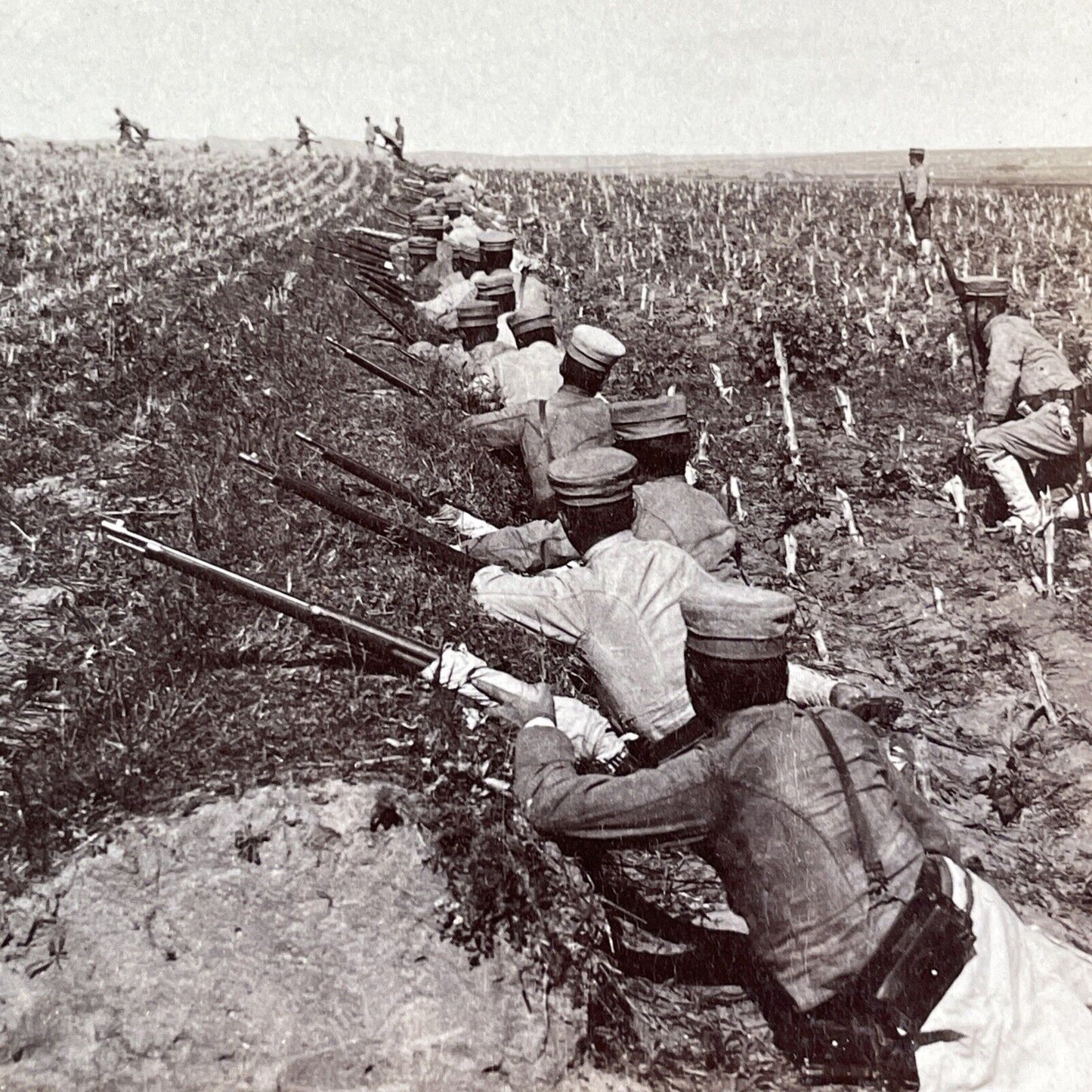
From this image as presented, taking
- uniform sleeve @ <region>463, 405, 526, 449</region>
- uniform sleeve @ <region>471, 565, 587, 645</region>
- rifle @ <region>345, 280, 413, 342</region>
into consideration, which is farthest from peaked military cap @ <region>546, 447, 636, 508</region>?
rifle @ <region>345, 280, 413, 342</region>

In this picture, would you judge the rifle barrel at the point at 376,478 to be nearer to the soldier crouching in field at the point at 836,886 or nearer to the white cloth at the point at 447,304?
the soldier crouching in field at the point at 836,886

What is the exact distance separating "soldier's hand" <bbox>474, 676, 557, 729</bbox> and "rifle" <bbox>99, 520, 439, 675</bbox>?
11.8 inches

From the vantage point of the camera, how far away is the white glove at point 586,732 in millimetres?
3178

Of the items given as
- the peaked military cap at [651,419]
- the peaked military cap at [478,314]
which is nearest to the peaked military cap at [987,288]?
the peaked military cap at [651,419]

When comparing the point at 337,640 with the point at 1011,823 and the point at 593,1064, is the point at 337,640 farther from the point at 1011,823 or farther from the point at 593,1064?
the point at 1011,823

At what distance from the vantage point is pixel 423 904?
2.60 m

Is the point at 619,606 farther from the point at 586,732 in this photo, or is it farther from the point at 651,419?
the point at 651,419

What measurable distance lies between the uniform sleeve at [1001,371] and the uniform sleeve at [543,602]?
4.00 meters

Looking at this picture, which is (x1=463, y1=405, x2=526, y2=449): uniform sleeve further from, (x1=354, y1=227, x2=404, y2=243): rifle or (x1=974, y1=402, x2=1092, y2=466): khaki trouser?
(x1=354, y1=227, x2=404, y2=243): rifle

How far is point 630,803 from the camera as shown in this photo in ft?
7.97

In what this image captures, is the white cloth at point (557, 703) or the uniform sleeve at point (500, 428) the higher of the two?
the uniform sleeve at point (500, 428)

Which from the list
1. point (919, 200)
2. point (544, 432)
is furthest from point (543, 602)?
point (919, 200)

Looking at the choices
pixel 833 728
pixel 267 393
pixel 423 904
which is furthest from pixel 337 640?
pixel 267 393

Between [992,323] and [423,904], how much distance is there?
541 cm
